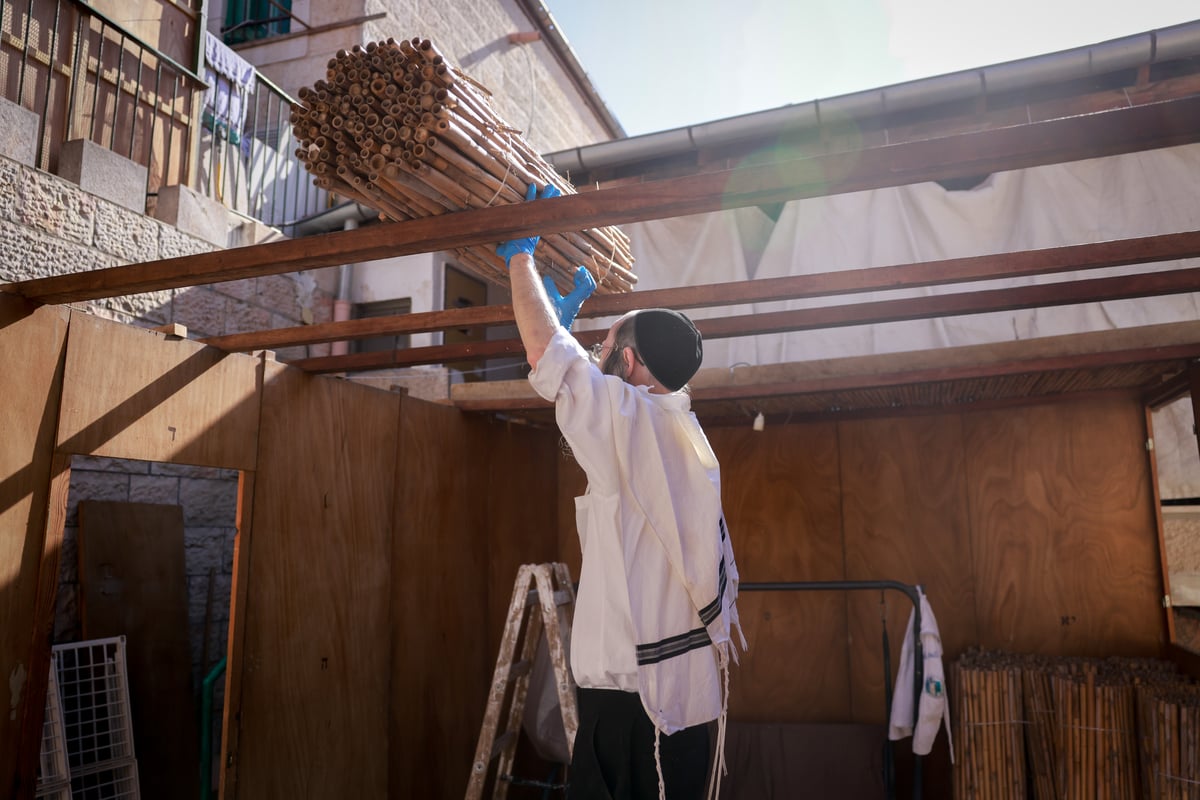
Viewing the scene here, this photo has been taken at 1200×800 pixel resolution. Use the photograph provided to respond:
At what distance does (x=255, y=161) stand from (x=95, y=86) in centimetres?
198

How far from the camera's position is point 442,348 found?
416cm

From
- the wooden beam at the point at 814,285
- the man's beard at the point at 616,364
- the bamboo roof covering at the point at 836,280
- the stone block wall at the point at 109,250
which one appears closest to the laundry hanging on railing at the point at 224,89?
the stone block wall at the point at 109,250

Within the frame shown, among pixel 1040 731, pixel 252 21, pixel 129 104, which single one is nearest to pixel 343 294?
pixel 129 104

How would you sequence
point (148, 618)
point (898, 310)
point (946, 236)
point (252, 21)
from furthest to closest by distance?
point (252, 21) < point (946, 236) < point (148, 618) < point (898, 310)

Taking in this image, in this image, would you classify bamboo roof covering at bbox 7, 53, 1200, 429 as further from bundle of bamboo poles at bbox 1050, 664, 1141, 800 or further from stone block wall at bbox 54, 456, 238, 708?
stone block wall at bbox 54, 456, 238, 708

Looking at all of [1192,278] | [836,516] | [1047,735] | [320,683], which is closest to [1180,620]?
[1047,735]

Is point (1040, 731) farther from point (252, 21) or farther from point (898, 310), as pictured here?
point (252, 21)

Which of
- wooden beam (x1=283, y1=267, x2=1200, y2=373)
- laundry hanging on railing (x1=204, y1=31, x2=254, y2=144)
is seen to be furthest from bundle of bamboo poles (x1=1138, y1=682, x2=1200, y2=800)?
laundry hanging on railing (x1=204, y1=31, x2=254, y2=144)

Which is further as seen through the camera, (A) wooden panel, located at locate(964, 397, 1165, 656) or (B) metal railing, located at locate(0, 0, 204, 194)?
(A) wooden panel, located at locate(964, 397, 1165, 656)

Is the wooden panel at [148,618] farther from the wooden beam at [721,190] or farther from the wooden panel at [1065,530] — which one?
the wooden panel at [1065,530]

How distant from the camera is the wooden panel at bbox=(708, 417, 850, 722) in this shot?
18.7ft

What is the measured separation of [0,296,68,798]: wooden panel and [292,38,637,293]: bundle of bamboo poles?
140cm

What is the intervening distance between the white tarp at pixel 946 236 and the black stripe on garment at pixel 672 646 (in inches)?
165

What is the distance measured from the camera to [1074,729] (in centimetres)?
448
